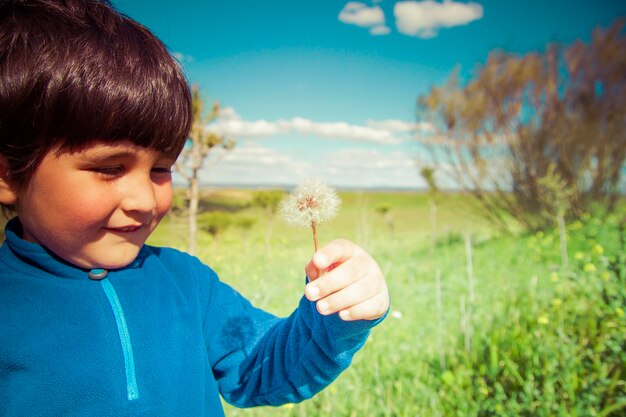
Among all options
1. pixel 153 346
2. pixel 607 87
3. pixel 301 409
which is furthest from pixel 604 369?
pixel 607 87

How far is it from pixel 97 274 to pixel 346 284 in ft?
1.72

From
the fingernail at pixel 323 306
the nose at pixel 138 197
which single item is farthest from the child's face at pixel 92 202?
the fingernail at pixel 323 306

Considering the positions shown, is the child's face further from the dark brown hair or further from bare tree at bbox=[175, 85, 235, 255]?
bare tree at bbox=[175, 85, 235, 255]

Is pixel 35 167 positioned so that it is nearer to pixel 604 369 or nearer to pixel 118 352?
pixel 118 352

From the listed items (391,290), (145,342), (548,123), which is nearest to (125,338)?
(145,342)

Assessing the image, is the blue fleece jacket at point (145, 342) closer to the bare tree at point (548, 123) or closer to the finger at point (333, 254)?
the finger at point (333, 254)

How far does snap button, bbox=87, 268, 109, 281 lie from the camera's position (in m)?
0.79

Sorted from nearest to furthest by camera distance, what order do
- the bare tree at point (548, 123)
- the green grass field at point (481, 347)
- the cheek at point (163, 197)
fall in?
the cheek at point (163, 197)
the green grass field at point (481, 347)
the bare tree at point (548, 123)

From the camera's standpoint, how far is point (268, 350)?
97 centimetres

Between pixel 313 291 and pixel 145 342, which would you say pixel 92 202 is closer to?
pixel 145 342

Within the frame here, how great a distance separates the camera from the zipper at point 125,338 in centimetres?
76

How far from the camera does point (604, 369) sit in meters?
1.91

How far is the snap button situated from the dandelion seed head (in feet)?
1.34

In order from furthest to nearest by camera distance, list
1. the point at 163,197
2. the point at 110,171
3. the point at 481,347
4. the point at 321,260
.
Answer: the point at 481,347 < the point at 163,197 < the point at 110,171 < the point at 321,260
